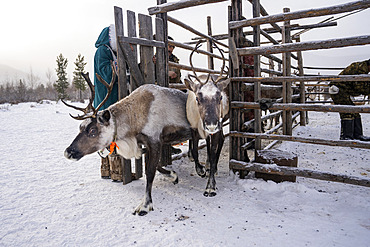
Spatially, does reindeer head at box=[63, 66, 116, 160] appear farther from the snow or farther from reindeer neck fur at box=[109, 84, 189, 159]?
the snow

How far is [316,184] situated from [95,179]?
132 inches

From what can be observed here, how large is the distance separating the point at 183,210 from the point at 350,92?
4.48 metres

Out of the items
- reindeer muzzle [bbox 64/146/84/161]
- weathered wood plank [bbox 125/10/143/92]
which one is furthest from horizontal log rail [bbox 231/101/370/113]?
reindeer muzzle [bbox 64/146/84/161]

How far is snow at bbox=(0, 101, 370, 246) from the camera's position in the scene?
2293mm

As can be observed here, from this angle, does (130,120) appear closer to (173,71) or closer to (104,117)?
(104,117)

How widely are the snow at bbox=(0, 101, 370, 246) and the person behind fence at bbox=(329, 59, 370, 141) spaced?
3.73ft

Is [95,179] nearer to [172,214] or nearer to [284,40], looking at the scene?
[172,214]

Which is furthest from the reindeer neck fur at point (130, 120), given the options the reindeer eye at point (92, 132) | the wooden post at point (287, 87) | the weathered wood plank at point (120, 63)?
the wooden post at point (287, 87)

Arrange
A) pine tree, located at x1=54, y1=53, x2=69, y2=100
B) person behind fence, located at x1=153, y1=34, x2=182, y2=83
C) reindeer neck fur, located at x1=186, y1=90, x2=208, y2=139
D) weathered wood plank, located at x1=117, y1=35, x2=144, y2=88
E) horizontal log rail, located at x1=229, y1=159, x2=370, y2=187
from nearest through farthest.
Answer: horizontal log rail, located at x1=229, y1=159, x2=370, y2=187, reindeer neck fur, located at x1=186, y1=90, x2=208, y2=139, weathered wood plank, located at x1=117, y1=35, x2=144, y2=88, person behind fence, located at x1=153, y1=34, x2=182, y2=83, pine tree, located at x1=54, y1=53, x2=69, y2=100

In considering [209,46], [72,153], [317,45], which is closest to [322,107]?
[317,45]

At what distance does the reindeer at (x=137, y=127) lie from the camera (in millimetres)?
2975

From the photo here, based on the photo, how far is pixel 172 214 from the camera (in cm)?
280

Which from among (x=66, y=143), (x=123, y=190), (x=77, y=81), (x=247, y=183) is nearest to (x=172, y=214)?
(x=123, y=190)

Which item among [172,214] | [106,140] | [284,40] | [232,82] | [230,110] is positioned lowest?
[172,214]
